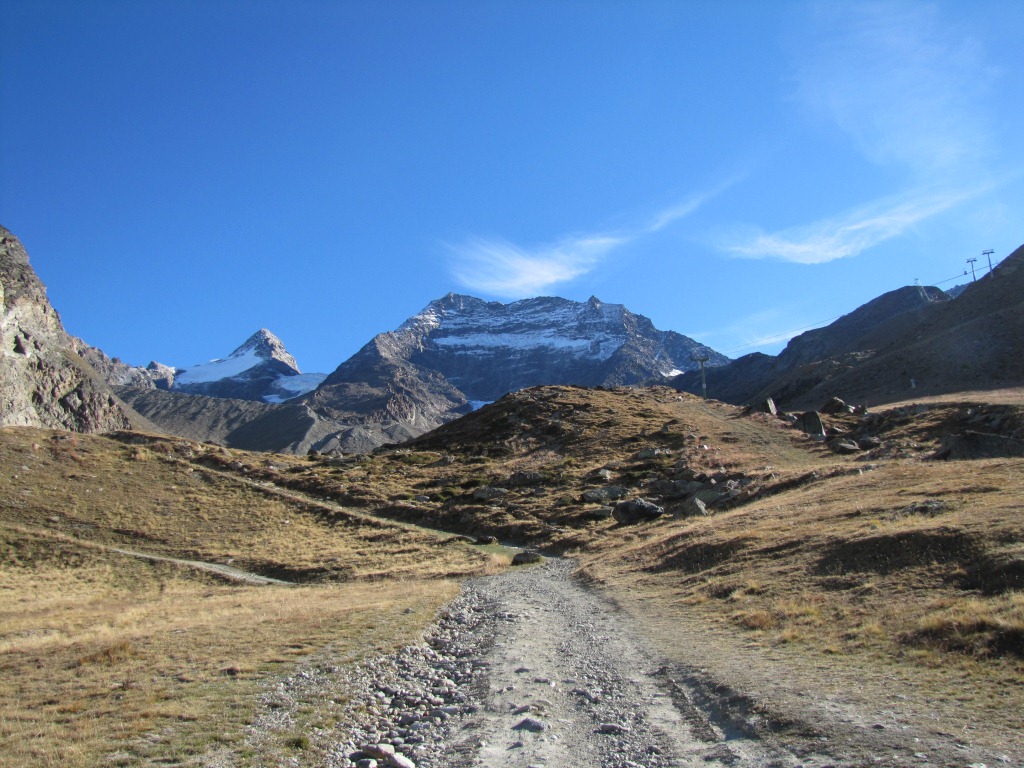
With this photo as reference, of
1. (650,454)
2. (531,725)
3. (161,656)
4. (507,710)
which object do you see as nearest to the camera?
(531,725)

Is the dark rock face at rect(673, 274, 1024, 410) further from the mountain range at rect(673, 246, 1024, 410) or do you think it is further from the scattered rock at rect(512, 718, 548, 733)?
the scattered rock at rect(512, 718, 548, 733)

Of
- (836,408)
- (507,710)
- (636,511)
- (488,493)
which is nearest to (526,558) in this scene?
(636,511)

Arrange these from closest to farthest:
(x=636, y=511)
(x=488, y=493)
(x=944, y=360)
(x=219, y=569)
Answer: (x=219, y=569) < (x=636, y=511) < (x=488, y=493) < (x=944, y=360)

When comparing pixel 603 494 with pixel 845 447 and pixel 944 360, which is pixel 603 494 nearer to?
pixel 845 447

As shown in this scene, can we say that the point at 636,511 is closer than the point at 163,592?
No

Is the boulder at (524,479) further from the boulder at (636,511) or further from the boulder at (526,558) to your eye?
the boulder at (526,558)

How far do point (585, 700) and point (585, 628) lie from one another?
7.57 meters

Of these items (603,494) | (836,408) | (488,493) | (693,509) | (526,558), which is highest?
(836,408)

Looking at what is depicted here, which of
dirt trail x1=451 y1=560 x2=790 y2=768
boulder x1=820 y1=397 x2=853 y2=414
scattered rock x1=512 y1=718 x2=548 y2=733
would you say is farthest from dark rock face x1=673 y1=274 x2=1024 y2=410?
scattered rock x1=512 y1=718 x2=548 y2=733

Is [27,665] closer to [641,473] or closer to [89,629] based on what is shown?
[89,629]

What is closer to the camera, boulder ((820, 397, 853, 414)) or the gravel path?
the gravel path

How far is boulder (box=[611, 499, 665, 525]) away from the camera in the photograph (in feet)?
161

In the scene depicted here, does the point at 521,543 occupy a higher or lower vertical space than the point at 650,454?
lower

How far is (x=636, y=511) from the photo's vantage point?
49.7 metres
